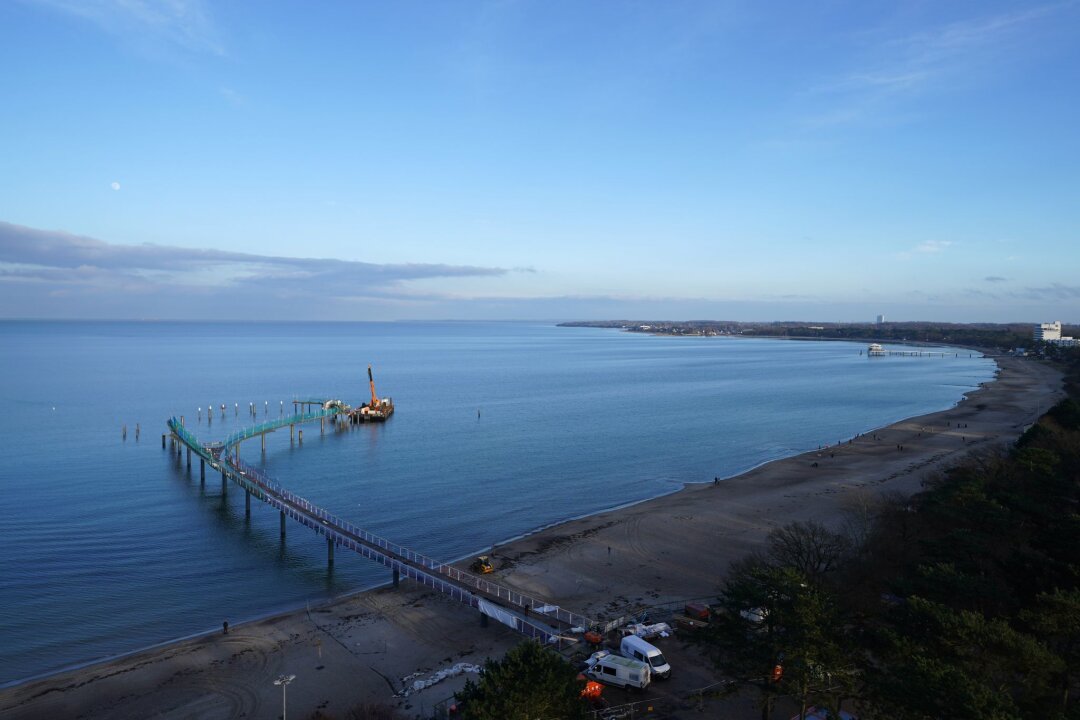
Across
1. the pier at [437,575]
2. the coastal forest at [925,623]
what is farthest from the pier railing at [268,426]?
the coastal forest at [925,623]

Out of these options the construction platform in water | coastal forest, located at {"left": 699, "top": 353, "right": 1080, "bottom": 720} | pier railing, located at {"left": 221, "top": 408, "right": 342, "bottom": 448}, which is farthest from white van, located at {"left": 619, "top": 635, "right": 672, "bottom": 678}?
pier railing, located at {"left": 221, "top": 408, "right": 342, "bottom": 448}

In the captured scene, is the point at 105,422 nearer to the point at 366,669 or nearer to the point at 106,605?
the point at 106,605

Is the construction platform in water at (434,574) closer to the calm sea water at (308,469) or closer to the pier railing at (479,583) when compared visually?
the pier railing at (479,583)

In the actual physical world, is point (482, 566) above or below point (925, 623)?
below

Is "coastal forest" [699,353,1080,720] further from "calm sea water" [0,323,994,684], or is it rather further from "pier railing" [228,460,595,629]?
"calm sea water" [0,323,994,684]

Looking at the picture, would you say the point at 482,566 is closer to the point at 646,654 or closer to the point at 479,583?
the point at 479,583

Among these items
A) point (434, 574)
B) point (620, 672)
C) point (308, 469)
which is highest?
point (620, 672)

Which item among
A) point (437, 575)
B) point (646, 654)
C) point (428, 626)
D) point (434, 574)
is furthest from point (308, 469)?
point (646, 654)
